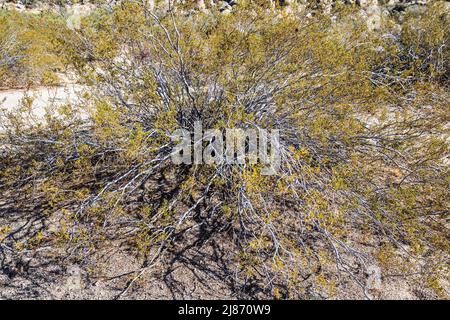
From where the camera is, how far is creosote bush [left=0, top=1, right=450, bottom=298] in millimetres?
3096

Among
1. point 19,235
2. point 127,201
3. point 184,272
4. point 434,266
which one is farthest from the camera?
point 127,201

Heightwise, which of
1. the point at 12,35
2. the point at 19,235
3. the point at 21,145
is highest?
the point at 12,35

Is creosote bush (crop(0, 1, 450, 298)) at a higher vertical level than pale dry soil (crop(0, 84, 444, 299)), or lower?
higher

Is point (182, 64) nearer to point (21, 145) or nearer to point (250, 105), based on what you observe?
point (250, 105)

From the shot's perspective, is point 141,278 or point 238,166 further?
point 238,166

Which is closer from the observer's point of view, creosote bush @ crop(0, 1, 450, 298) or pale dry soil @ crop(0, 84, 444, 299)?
pale dry soil @ crop(0, 84, 444, 299)

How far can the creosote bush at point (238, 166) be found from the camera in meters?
3.10

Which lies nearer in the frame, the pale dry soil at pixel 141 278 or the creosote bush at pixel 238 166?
the pale dry soil at pixel 141 278

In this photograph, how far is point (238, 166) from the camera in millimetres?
3076

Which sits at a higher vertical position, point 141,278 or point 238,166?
point 238,166

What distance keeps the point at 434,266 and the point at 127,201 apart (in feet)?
9.80

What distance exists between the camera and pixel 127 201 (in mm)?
3629

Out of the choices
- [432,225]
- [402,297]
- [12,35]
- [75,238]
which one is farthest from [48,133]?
[12,35]

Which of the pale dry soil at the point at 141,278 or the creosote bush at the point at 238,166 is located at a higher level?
the creosote bush at the point at 238,166
